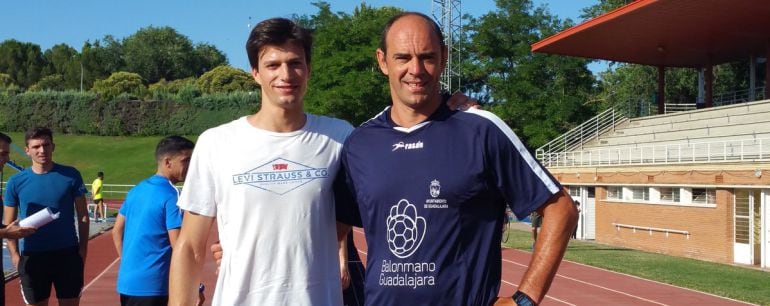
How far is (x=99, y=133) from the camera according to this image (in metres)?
71.3

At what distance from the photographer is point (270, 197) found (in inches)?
129

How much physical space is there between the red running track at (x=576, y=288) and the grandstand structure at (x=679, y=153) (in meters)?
5.26

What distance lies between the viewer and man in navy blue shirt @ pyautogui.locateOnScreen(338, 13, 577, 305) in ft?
9.76

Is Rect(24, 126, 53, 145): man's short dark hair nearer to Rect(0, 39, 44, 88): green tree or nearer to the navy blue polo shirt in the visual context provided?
the navy blue polo shirt

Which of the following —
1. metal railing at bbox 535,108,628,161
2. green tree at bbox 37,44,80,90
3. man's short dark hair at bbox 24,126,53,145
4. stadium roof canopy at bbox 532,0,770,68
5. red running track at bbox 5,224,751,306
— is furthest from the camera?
green tree at bbox 37,44,80,90

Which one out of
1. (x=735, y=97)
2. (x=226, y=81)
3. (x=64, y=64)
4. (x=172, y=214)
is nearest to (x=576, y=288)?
(x=172, y=214)

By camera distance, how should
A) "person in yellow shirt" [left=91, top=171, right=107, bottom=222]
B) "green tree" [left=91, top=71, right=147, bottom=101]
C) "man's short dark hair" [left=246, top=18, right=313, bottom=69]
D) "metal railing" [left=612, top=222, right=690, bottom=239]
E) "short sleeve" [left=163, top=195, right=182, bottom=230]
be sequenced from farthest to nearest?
"green tree" [left=91, top=71, right=147, bottom=101] → "person in yellow shirt" [left=91, top=171, right=107, bottom=222] → "metal railing" [left=612, top=222, right=690, bottom=239] → "short sleeve" [left=163, top=195, right=182, bottom=230] → "man's short dark hair" [left=246, top=18, right=313, bottom=69]

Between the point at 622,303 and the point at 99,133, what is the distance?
63.9 m

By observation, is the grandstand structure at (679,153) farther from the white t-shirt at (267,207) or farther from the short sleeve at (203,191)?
the short sleeve at (203,191)

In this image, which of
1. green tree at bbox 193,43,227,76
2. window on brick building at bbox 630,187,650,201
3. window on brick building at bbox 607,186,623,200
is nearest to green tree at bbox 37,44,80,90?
green tree at bbox 193,43,227,76

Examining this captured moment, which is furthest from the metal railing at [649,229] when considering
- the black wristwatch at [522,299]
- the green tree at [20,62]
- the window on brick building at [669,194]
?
the green tree at [20,62]

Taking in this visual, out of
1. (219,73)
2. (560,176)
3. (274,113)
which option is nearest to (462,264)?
(274,113)

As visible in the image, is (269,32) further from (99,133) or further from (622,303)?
(99,133)

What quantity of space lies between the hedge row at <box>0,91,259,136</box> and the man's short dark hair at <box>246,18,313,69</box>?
6731 cm
